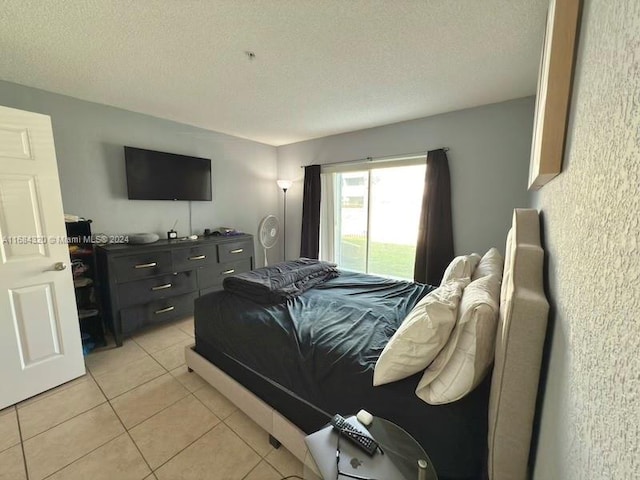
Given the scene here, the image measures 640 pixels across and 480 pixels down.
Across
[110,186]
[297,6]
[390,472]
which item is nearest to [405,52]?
[297,6]

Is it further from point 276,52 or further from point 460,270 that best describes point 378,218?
point 276,52

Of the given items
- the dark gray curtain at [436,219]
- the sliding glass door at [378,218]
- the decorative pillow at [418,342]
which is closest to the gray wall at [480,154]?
the dark gray curtain at [436,219]

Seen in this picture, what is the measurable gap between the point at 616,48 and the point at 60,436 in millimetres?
2759

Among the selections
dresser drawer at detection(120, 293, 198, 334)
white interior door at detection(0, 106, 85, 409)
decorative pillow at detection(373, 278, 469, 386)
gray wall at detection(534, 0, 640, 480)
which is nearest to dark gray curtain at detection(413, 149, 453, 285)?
decorative pillow at detection(373, 278, 469, 386)

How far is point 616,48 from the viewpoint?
0.41 metres

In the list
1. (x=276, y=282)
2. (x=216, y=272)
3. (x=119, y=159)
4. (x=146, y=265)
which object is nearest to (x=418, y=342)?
(x=276, y=282)

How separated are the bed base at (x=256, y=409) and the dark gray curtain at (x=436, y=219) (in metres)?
2.30

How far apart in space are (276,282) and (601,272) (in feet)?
6.04

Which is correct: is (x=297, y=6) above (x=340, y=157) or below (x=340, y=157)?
above

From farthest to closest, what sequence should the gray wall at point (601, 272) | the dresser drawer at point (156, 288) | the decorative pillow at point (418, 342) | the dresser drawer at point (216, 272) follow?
1. the dresser drawer at point (216, 272)
2. the dresser drawer at point (156, 288)
3. the decorative pillow at point (418, 342)
4. the gray wall at point (601, 272)

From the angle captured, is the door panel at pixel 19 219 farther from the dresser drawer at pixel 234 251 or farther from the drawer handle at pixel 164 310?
the dresser drawer at pixel 234 251

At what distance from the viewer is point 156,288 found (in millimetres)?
2695

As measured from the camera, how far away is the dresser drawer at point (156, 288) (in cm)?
250

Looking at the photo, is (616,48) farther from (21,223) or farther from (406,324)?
(21,223)
